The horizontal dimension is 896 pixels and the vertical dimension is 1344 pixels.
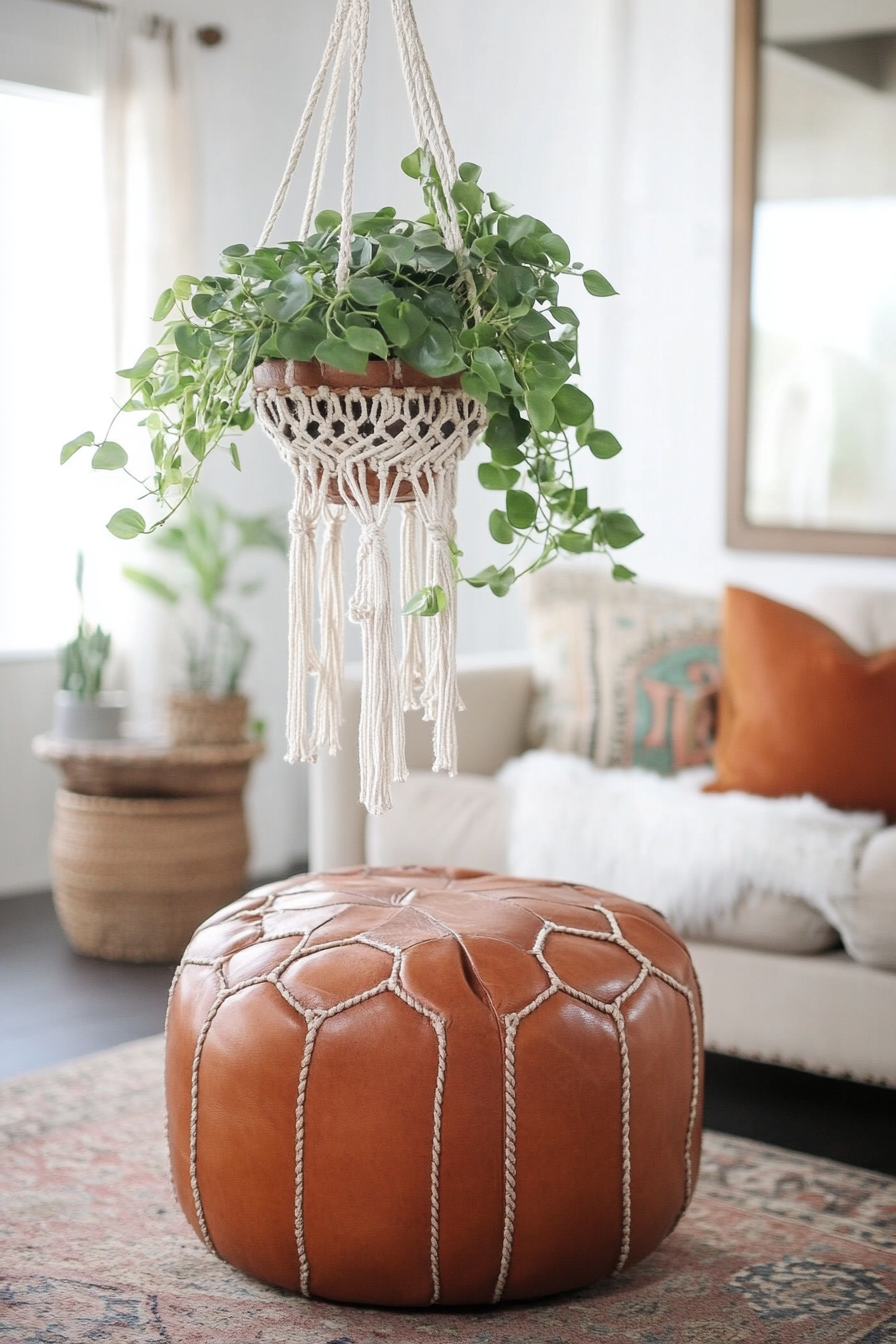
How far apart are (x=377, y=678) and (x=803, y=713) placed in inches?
55.7

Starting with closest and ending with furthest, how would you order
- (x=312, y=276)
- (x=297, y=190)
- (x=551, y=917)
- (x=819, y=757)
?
(x=312, y=276) < (x=551, y=917) < (x=819, y=757) < (x=297, y=190)

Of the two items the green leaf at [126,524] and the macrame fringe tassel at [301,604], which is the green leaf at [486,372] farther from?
the green leaf at [126,524]

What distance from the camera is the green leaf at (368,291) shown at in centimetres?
134

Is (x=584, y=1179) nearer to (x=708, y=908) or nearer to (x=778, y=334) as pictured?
(x=708, y=908)

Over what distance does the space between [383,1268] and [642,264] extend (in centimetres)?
286

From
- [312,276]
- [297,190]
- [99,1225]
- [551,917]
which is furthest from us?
[297,190]

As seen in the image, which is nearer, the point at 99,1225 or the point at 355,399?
the point at 355,399

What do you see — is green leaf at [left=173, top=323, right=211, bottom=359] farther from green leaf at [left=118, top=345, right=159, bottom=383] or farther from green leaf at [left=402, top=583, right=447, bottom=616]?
green leaf at [left=402, top=583, right=447, bottom=616]

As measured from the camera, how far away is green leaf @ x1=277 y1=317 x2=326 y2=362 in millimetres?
1348

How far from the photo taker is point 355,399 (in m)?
1.41

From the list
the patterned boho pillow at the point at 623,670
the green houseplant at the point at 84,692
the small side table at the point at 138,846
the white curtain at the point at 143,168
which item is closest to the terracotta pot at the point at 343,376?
the patterned boho pillow at the point at 623,670

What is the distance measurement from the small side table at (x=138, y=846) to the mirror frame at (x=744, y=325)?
132cm

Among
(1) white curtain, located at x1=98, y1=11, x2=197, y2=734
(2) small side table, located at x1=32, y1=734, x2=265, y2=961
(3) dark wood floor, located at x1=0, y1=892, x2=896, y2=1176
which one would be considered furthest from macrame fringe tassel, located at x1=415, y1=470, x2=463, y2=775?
(1) white curtain, located at x1=98, y1=11, x2=197, y2=734

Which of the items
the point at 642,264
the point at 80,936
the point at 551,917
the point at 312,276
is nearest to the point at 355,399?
the point at 312,276
